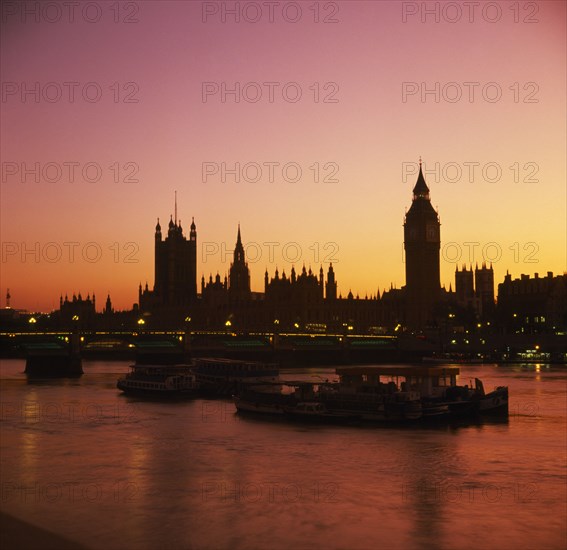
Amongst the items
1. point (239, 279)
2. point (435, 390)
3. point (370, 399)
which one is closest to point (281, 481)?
point (370, 399)

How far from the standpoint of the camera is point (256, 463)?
28531 mm

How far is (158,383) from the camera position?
54.4 metres

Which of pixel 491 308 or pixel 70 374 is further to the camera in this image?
pixel 491 308

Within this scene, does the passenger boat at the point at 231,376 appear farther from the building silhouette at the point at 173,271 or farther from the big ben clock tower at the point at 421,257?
the building silhouette at the point at 173,271

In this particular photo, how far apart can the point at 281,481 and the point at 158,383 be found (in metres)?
29.9

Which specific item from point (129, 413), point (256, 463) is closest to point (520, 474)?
point (256, 463)

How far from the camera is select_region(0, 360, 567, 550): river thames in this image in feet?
64.1

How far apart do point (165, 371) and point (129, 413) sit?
44.1 feet

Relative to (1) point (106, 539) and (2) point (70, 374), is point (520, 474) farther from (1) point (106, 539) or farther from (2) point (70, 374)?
(2) point (70, 374)

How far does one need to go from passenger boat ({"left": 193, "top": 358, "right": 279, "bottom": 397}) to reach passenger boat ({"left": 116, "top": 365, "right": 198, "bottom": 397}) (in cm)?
83

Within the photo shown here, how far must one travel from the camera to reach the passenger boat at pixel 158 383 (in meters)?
53.8

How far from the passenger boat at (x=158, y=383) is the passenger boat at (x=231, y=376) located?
83 cm

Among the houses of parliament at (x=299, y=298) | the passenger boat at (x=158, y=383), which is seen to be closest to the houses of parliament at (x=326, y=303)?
the houses of parliament at (x=299, y=298)

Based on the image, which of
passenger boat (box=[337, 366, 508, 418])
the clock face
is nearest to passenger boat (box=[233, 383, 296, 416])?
passenger boat (box=[337, 366, 508, 418])
